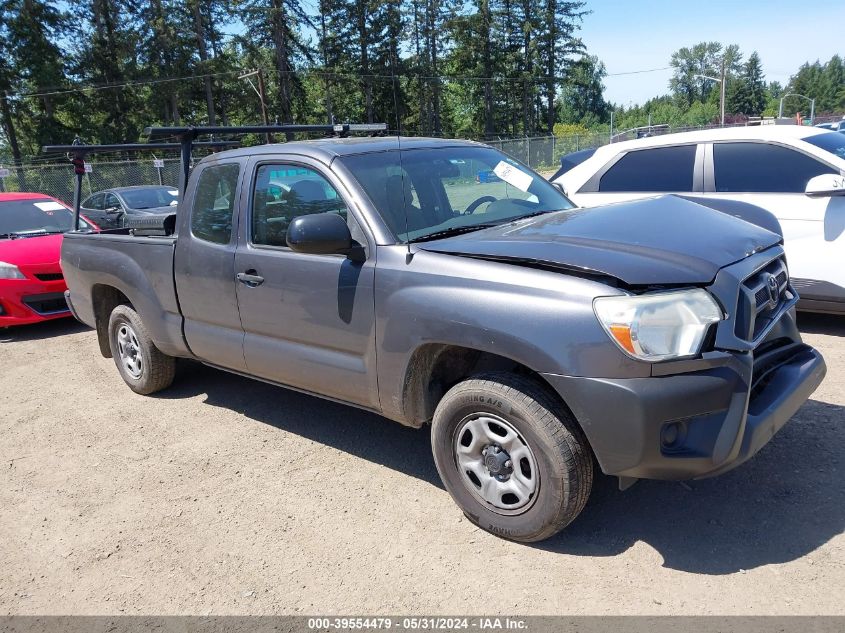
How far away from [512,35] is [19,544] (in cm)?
6162

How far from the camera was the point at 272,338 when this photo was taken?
4.07m

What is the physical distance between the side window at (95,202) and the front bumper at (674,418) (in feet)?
48.0

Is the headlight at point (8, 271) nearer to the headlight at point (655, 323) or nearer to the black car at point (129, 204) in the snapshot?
the black car at point (129, 204)

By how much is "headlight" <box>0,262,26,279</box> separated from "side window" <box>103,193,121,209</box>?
682cm

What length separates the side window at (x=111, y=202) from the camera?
563 inches

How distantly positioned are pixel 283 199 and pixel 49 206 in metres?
6.83

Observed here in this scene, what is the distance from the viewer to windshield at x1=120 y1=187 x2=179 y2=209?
1394cm

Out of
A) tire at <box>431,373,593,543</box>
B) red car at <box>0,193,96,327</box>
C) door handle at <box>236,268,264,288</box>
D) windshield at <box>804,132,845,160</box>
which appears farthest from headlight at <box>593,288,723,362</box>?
red car at <box>0,193,96,327</box>

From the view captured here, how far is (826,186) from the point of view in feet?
18.0

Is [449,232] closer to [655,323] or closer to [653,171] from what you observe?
[655,323]

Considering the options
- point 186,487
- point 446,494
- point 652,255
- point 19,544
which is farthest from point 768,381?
point 19,544

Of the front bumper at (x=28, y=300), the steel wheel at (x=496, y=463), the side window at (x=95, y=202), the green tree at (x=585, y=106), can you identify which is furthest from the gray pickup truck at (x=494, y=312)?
the green tree at (x=585, y=106)

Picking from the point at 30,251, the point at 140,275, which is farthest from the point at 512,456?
the point at 30,251

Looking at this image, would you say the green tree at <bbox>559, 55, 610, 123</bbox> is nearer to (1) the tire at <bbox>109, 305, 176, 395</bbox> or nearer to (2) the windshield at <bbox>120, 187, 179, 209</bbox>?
(2) the windshield at <bbox>120, 187, 179, 209</bbox>
